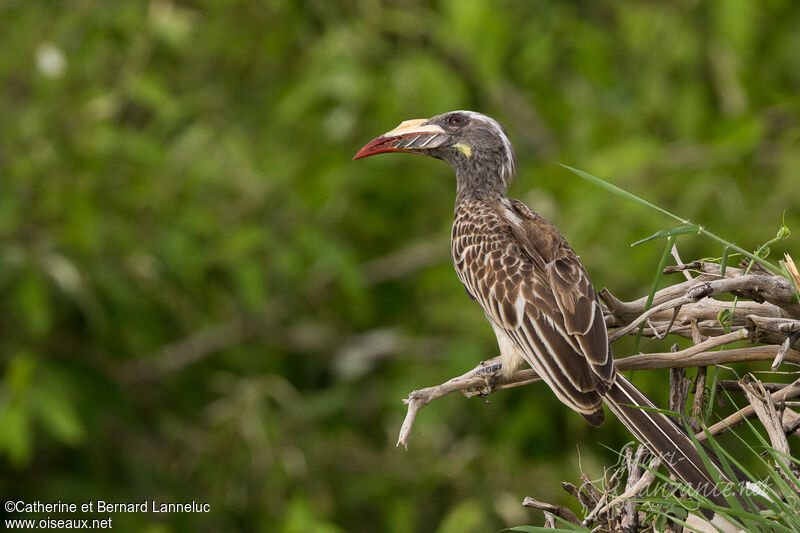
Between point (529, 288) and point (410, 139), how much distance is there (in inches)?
42.2

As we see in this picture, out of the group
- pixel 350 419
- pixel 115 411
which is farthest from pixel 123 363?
pixel 350 419

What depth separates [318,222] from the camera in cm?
791

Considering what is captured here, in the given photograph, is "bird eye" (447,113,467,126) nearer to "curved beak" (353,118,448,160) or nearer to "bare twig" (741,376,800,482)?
"curved beak" (353,118,448,160)

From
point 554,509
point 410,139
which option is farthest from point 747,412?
point 410,139

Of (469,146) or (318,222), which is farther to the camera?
(318,222)

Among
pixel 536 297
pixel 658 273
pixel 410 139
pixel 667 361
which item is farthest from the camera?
pixel 410 139

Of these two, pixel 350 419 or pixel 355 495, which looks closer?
pixel 355 495

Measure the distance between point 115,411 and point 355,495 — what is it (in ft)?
6.69

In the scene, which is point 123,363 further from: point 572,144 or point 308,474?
point 572,144

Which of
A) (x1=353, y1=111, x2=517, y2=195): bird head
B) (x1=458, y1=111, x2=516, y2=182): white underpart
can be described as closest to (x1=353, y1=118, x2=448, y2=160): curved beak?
(x1=353, y1=111, x2=517, y2=195): bird head

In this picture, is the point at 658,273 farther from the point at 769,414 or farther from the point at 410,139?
the point at 410,139

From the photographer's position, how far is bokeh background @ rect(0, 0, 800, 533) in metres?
6.75

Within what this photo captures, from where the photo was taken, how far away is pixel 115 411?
8.09 metres

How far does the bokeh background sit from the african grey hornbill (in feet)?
5.88
